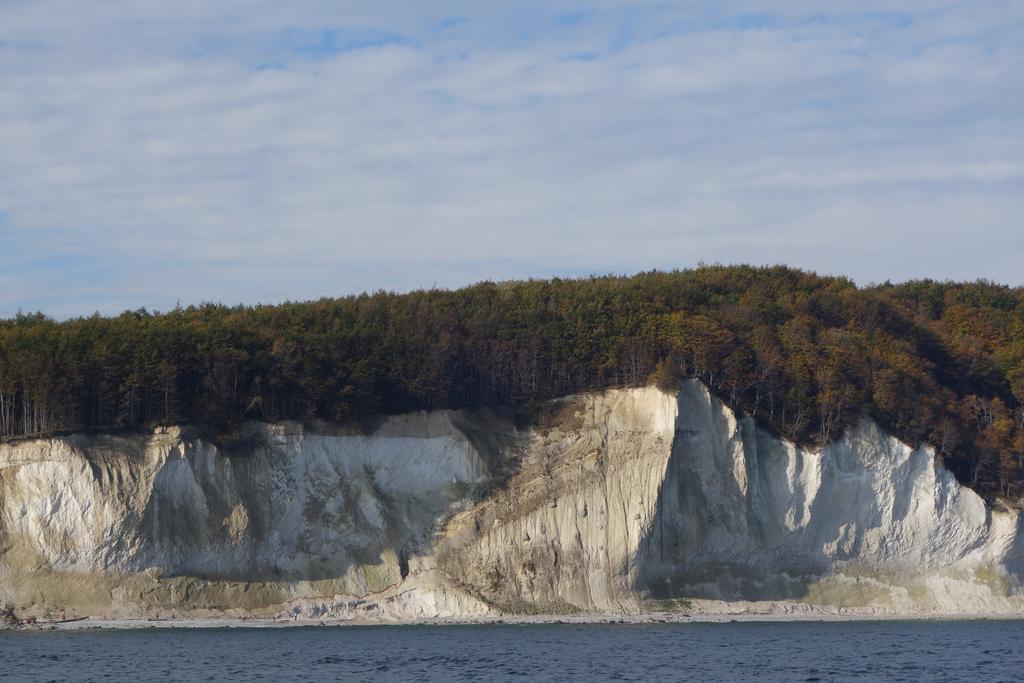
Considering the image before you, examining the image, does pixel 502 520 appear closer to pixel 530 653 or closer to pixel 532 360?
pixel 532 360

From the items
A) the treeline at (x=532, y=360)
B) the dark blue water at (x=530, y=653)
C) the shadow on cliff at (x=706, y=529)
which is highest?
the treeline at (x=532, y=360)

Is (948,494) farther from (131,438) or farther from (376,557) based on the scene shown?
(131,438)

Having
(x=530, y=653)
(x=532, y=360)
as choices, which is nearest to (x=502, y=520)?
(x=532, y=360)

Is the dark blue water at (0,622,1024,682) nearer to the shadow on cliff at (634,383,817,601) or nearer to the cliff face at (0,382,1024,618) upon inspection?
the cliff face at (0,382,1024,618)

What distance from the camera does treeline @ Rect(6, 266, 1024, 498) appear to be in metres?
60.1

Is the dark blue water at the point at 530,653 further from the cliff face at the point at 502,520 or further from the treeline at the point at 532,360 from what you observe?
the treeline at the point at 532,360

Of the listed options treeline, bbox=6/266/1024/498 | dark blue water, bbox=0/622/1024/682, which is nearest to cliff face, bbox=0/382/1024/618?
treeline, bbox=6/266/1024/498

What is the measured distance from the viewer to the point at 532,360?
67562 millimetres

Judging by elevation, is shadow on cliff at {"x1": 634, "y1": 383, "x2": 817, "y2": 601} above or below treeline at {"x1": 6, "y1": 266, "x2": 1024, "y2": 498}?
below

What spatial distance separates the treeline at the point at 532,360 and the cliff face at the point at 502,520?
3.96 feet

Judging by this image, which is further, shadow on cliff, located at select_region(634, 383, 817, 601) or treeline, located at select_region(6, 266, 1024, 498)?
shadow on cliff, located at select_region(634, 383, 817, 601)

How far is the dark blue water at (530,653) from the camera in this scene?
43.9 metres

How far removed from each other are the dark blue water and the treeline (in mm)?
9721

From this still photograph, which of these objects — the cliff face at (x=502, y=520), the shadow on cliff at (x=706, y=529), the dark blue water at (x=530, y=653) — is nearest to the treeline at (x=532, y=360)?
the cliff face at (x=502, y=520)
